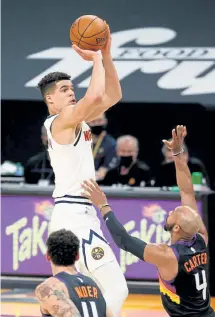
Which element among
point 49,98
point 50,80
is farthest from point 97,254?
point 50,80

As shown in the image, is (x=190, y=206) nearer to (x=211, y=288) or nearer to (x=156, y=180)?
(x=211, y=288)

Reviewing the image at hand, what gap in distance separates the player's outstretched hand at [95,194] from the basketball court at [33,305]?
3.23 m

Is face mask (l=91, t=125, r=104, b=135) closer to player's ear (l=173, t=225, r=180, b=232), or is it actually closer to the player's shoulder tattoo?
player's ear (l=173, t=225, r=180, b=232)

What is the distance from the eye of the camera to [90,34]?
637 centimetres

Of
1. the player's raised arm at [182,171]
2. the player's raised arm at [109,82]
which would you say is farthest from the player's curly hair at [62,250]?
the player's raised arm at [109,82]

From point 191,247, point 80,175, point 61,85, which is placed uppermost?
point 61,85

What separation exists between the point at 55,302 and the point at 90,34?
93.6 inches

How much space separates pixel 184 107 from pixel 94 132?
1.67 meters

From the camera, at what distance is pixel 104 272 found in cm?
600

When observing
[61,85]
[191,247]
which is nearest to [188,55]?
[61,85]

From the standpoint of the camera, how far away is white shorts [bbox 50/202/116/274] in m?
6.02

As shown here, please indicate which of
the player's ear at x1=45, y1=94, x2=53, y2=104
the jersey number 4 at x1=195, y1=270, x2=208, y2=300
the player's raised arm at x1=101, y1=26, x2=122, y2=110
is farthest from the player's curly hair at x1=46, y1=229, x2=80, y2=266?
the player's raised arm at x1=101, y1=26, x2=122, y2=110

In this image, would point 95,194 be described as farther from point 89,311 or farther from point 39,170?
point 39,170

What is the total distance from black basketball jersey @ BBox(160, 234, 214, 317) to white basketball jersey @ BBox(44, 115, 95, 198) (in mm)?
931
